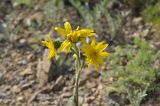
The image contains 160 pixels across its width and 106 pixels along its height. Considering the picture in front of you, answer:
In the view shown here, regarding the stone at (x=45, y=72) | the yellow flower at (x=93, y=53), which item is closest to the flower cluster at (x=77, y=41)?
the yellow flower at (x=93, y=53)

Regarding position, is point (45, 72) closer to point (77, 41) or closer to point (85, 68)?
point (85, 68)

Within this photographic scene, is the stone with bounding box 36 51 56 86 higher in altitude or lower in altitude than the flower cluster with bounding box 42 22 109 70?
lower

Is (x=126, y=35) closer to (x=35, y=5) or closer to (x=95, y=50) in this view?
Answer: (x=35, y=5)

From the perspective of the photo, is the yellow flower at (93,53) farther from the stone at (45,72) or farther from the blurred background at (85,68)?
the stone at (45,72)

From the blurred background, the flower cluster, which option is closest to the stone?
the blurred background

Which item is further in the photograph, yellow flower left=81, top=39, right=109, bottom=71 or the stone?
the stone

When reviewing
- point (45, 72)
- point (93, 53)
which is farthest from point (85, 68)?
point (93, 53)

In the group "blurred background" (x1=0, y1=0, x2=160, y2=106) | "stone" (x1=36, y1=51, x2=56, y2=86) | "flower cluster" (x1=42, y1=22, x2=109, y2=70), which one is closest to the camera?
"flower cluster" (x1=42, y1=22, x2=109, y2=70)

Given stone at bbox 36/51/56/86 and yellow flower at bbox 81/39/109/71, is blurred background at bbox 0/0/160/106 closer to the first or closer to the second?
stone at bbox 36/51/56/86
